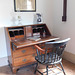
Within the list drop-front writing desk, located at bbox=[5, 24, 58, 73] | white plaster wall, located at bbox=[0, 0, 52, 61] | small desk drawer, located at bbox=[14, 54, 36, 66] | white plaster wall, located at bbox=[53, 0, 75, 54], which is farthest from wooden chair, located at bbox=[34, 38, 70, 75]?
white plaster wall, located at bbox=[0, 0, 52, 61]

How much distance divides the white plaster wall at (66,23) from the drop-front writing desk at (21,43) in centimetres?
48

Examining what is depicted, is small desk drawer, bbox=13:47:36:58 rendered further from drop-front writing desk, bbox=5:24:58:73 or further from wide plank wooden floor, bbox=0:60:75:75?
wide plank wooden floor, bbox=0:60:75:75

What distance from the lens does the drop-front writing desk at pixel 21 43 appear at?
2.02 meters

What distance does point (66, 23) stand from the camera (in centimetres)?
258

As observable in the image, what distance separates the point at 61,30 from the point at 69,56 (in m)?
0.73

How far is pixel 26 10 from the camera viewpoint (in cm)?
253

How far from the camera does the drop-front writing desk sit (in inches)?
79.6

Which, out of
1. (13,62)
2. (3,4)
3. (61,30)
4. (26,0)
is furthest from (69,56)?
(3,4)

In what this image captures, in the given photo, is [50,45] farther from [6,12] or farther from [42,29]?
[6,12]

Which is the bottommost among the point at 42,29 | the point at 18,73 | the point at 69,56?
the point at 18,73

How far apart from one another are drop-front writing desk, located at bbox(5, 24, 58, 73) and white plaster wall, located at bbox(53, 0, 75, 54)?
477 mm

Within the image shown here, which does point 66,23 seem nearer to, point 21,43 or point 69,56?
point 69,56

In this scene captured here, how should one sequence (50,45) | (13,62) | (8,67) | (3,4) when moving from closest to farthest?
(50,45)
(13,62)
(3,4)
(8,67)

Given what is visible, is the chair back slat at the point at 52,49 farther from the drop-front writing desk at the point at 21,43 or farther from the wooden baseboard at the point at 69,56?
the wooden baseboard at the point at 69,56
